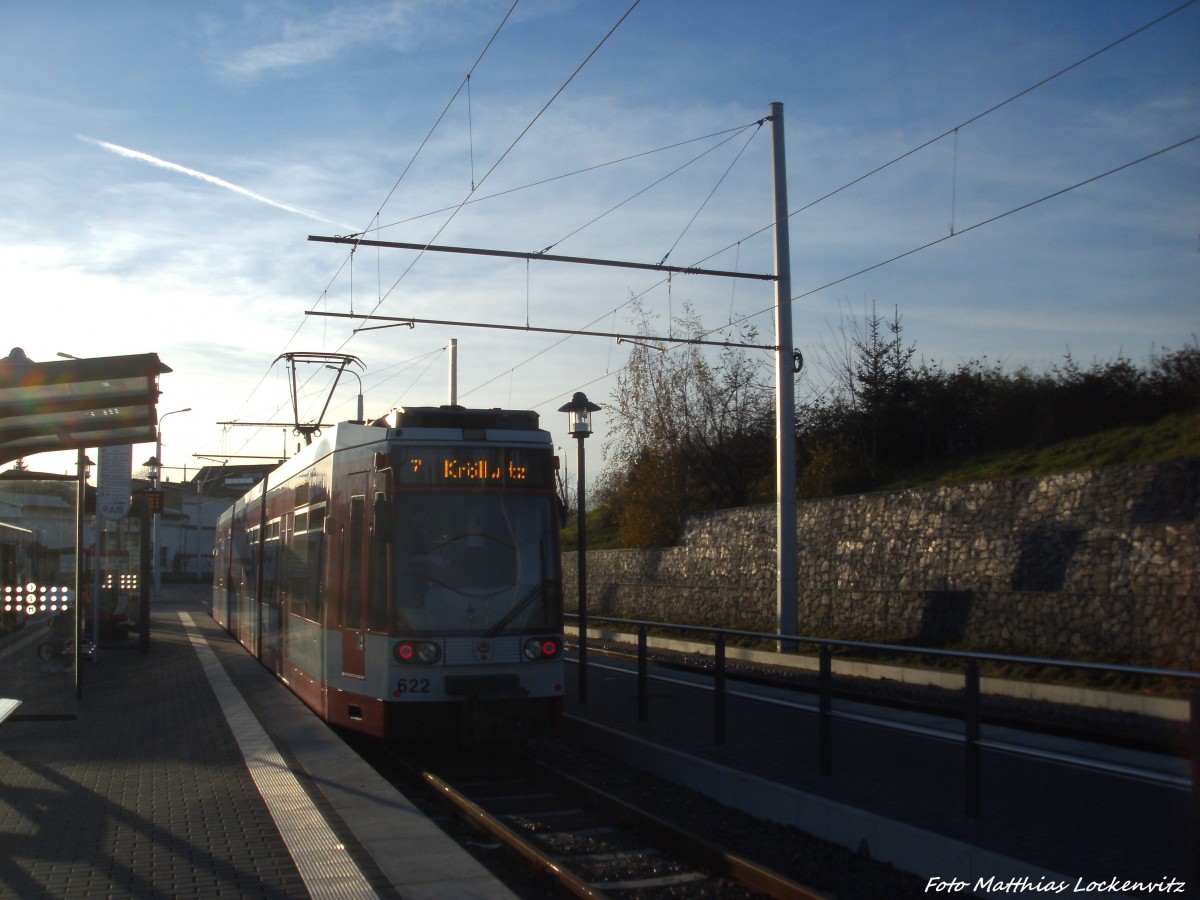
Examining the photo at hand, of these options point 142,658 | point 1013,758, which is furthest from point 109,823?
point 142,658

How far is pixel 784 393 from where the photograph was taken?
71.7 ft

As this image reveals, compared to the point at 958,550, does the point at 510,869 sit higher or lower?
lower

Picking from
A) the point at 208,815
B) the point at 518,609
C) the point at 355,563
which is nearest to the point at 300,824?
the point at 208,815

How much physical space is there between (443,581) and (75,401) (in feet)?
11.8

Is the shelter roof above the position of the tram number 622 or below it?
above

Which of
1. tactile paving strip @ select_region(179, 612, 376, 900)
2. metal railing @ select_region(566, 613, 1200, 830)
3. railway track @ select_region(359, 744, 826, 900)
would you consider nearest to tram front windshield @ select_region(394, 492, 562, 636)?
railway track @ select_region(359, 744, 826, 900)

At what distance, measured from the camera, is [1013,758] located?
7.46 metres

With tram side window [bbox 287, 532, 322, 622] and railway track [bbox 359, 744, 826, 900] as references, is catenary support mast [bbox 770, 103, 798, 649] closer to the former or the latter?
tram side window [bbox 287, 532, 322, 622]

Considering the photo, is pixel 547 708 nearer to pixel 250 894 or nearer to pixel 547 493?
pixel 547 493

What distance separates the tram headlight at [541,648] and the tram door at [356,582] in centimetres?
154

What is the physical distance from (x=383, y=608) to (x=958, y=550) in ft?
46.7

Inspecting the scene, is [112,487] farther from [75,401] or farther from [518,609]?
[518,609]

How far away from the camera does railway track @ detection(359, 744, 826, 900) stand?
6.93 metres

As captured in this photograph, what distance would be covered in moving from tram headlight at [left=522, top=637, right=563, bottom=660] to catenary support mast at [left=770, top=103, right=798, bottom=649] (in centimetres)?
1108
